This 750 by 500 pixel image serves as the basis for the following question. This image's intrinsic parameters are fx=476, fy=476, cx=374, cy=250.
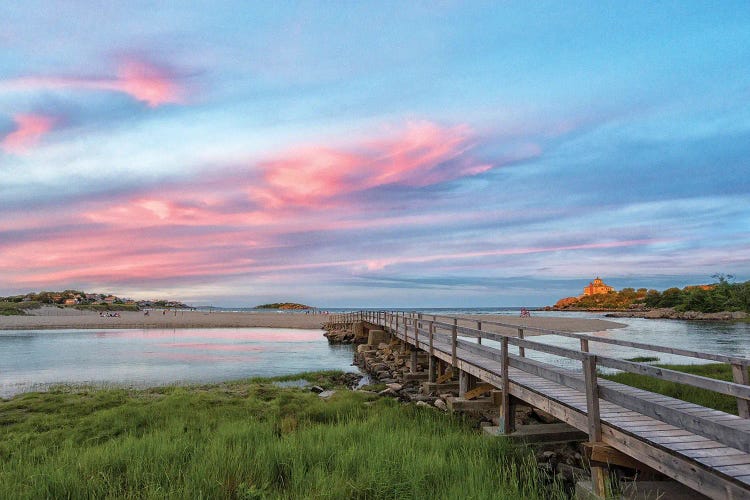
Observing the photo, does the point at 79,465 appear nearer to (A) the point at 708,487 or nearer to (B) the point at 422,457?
(B) the point at 422,457

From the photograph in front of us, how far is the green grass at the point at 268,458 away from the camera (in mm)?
6066

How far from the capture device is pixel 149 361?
29844 mm

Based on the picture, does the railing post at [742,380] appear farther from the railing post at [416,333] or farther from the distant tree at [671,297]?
the distant tree at [671,297]

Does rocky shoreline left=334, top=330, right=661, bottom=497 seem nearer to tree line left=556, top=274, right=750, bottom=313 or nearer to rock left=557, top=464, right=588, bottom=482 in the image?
rock left=557, top=464, right=588, bottom=482

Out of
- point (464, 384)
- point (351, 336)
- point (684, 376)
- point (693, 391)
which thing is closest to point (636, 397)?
point (684, 376)

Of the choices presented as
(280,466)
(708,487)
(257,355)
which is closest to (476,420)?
(280,466)

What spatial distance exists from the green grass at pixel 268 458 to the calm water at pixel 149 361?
1054cm

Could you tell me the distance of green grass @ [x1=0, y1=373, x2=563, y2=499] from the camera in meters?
6.07

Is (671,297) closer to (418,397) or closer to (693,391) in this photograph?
(693,391)


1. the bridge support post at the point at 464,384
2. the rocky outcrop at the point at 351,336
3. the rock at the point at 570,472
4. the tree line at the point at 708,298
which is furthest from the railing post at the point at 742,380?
the tree line at the point at 708,298

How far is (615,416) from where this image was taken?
6.70 metres

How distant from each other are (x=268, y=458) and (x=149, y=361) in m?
26.1

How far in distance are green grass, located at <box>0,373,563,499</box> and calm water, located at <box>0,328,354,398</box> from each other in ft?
34.6

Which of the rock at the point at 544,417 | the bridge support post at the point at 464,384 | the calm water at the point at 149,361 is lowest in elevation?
the calm water at the point at 149,361
